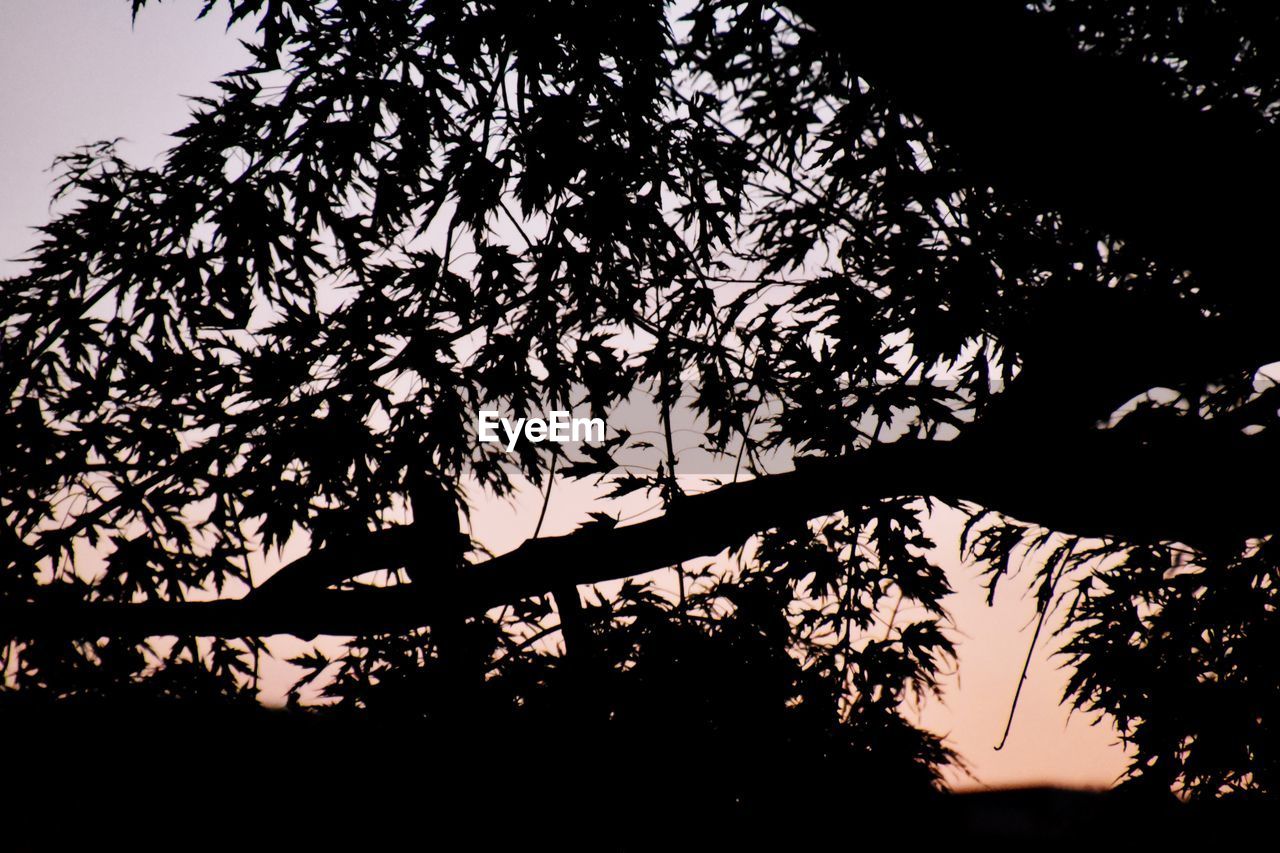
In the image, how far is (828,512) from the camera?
1573mm

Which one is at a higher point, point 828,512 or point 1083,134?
point 1083,134

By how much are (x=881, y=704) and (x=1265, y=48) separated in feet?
7.63

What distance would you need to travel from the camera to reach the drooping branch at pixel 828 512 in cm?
142

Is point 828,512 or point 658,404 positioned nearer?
point 828,512

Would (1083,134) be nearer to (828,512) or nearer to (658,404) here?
(828,512)

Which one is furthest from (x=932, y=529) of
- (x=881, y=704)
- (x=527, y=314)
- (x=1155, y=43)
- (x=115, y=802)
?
(x=115, y=802)

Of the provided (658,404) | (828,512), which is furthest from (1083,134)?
(658,404)

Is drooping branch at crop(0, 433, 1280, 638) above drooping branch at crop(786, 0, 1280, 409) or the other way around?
the other way around

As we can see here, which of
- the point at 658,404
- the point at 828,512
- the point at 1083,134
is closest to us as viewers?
the point at 1083,134

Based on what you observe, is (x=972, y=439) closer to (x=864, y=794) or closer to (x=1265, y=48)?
(x=864, y=794)

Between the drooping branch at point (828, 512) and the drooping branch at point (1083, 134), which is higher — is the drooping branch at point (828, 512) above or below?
below

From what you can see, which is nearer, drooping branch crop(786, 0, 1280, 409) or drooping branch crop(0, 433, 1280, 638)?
drooping branch crop(786, 0, 1280, 409)

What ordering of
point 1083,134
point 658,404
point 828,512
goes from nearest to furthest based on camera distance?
point 1083,134 → point 828,512 → point 658,404

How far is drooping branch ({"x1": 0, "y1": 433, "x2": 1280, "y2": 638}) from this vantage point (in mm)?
1424
